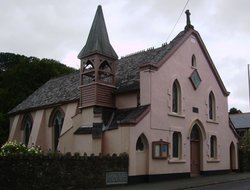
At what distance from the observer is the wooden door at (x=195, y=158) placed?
27703mm

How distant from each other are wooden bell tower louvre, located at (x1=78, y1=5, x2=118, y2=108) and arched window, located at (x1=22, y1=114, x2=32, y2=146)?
437 inches

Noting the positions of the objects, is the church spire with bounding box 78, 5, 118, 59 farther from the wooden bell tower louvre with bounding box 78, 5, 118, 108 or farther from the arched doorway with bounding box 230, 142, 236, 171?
the arched doorway with bounding box 230, 142, 236, 171

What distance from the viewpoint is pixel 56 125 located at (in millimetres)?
32500

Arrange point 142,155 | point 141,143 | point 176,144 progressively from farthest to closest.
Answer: point 176,144
point 141,143
point 142,155

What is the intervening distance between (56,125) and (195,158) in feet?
37.1

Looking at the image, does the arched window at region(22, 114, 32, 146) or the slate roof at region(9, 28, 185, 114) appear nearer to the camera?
the slate roof at region(9, 28, 185, 114)

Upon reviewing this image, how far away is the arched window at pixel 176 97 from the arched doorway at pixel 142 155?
4.10 m

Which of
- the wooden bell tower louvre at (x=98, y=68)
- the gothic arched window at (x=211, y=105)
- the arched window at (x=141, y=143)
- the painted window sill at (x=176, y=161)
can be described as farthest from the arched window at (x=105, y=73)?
the gothic arched window at (x=211, y=105)

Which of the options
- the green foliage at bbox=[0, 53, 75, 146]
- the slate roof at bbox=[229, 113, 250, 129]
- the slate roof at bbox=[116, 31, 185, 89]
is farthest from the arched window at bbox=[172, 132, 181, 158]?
the slate roof at bbox=[229, 113, 250, 129]

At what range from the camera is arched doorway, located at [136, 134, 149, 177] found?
2242cm

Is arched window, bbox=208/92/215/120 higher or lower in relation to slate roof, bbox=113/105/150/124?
higher

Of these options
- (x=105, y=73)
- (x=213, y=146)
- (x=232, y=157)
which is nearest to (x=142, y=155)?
(x=105, y=73)

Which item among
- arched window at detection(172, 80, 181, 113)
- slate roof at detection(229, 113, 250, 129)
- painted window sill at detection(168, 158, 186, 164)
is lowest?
painted window sill at detection(168, 158, 186, 164)

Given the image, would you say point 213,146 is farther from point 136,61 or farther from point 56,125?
point 56,125
